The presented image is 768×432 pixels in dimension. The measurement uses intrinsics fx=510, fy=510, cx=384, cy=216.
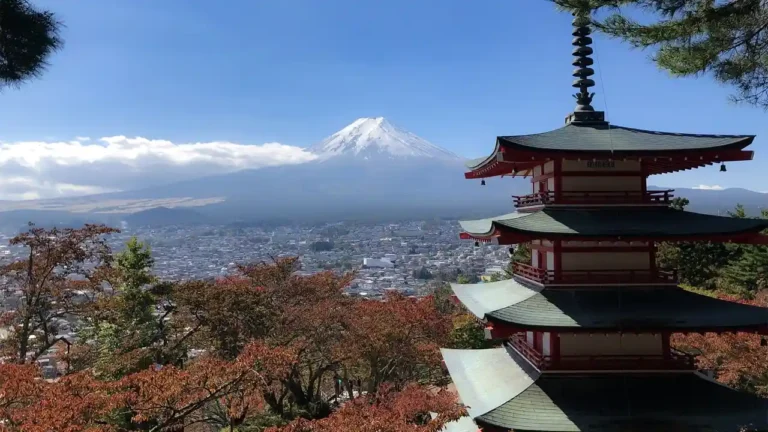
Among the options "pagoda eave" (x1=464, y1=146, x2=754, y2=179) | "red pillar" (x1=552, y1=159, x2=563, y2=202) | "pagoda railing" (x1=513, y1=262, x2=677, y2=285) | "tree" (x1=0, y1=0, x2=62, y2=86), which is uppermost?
"tree" (x1=0, y1=0, x2=62, y2=86)

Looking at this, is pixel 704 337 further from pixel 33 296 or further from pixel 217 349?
pixel 33 296

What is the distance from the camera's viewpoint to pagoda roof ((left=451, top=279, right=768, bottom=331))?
7.42 m

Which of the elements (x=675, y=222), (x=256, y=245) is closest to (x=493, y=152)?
(x=675, y=222)

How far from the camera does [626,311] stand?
7766 mm

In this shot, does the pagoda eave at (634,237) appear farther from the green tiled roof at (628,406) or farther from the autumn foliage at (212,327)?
the autumn foliage at (212,327)

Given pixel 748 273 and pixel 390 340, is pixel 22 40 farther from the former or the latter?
pixel 748 273

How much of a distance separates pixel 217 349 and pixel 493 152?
10822mm

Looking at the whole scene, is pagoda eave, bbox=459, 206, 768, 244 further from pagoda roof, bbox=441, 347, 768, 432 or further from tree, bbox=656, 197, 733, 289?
tree, bbox=656, 197, 733, 289

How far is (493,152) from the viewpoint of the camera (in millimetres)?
8570

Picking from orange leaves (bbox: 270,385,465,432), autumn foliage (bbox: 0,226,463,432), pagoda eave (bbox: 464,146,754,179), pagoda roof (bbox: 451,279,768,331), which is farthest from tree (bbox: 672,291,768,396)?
autumn foliage (bbox: 0,226,463,432)

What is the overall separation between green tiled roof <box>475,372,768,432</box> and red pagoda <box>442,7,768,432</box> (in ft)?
0.06

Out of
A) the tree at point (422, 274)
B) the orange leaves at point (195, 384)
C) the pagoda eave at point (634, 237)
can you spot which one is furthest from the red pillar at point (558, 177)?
the tree at point (422, 274)

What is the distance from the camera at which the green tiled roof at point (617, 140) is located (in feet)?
25.8

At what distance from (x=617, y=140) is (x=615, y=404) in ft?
13.7
